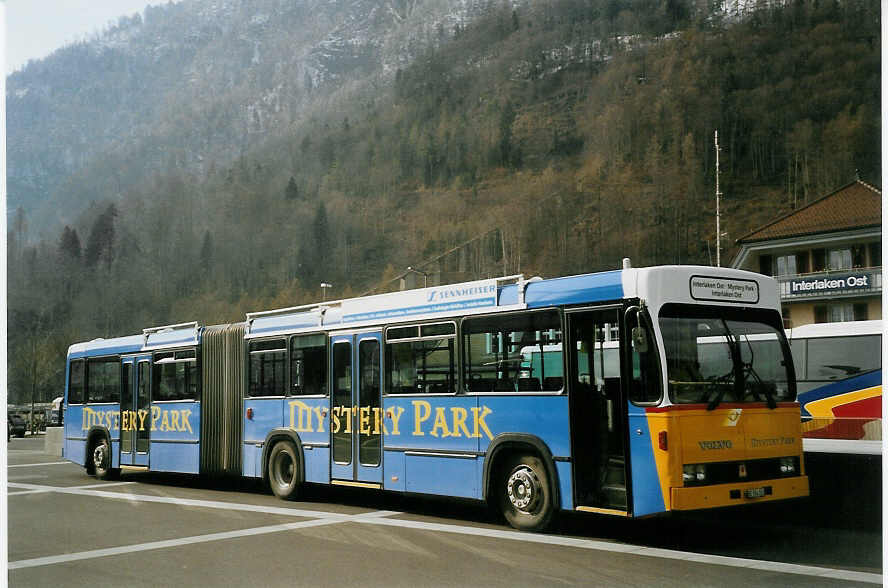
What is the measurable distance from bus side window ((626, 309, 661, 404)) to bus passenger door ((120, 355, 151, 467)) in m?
11.3

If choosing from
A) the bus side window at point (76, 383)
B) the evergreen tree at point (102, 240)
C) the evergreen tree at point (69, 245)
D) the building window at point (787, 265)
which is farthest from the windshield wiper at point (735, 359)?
the evergreen tree at point (102, 240)

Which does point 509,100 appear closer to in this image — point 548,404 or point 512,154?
point 512,154

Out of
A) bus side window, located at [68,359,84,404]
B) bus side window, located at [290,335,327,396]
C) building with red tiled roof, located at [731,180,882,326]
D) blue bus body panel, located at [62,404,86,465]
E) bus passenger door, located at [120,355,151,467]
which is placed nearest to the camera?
bus side window, located at [290,335,327,396]

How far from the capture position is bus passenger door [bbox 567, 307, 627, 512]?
366 inches

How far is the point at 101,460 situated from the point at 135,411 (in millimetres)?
1775

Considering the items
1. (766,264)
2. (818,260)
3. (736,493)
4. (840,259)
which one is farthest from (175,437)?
(766,264)

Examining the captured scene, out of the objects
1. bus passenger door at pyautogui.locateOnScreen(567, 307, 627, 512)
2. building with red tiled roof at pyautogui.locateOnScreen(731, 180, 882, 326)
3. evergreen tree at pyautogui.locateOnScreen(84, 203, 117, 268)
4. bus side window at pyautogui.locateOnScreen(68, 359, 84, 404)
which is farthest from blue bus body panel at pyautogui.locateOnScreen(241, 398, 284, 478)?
evergreen tree at pyautogui.locateOnScreen(84, 203, 117, 268)

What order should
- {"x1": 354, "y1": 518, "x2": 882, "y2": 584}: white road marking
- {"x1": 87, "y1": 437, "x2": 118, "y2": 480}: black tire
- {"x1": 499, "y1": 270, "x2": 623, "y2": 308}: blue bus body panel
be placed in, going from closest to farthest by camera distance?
{"x1": 354, "y1": 518, "x2": 882, "y2": 584}: white road marking → {"x1": 499, "y1": 270, "x2": 623, "y2": 308}: blue bus body panel → {"x1": 87, "y1": 437, "x2": 118, "y2": 480}: black tire

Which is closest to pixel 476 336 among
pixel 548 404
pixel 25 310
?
pixel 548 404

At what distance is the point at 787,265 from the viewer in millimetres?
55406

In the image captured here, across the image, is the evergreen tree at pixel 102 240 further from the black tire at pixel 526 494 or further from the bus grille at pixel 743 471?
the bus grille at pixel 743 471

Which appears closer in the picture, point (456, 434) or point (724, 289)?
point (724, 289)

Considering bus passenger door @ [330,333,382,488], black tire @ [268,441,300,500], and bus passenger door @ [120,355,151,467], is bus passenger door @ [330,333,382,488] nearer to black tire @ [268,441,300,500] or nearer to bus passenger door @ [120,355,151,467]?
black tire @ [268,441,300,500]

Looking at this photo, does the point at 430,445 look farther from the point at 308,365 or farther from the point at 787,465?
the point at 787,465
